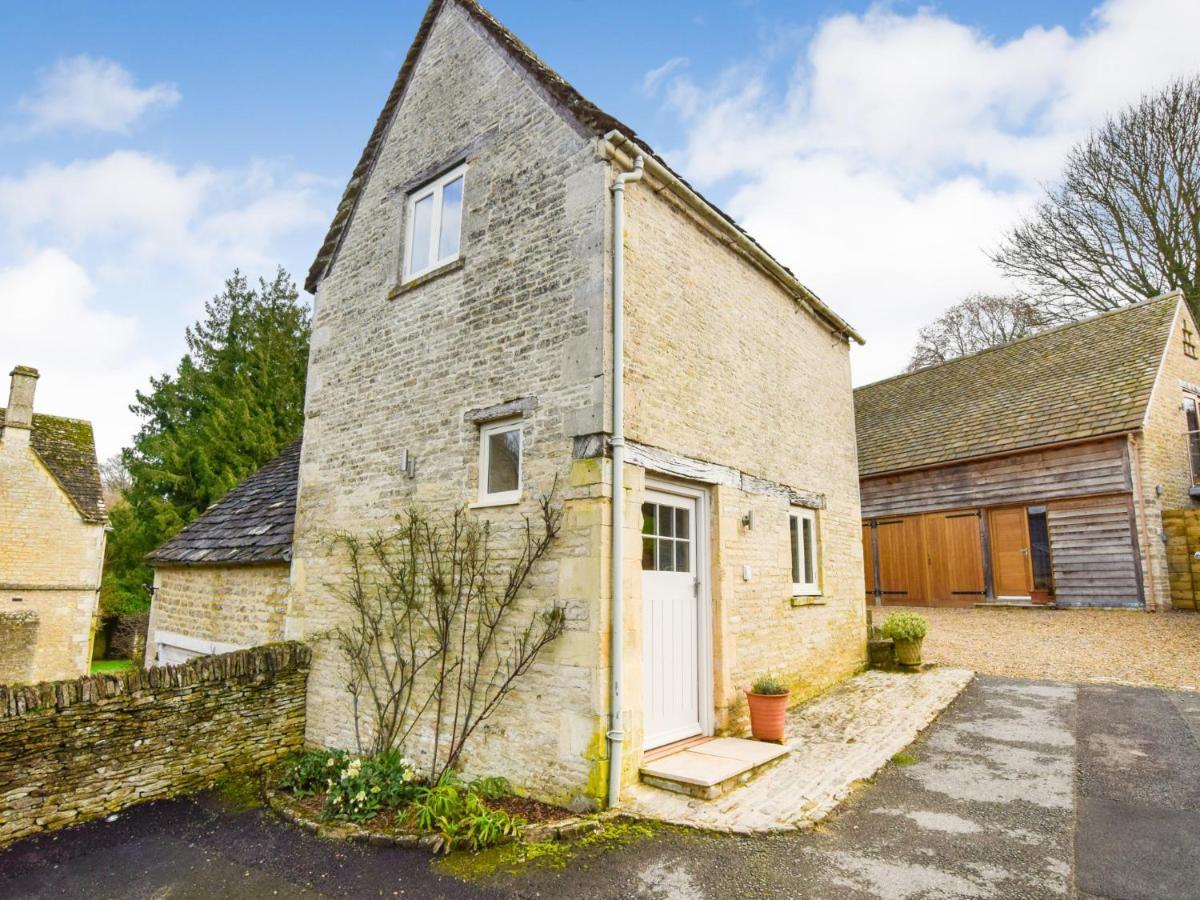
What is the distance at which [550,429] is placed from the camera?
598 cm

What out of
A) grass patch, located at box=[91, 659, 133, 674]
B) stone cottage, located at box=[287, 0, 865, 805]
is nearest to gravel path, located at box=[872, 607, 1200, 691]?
stone cottage, located at box=[287, 0, 865, 805]

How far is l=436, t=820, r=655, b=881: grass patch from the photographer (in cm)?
445

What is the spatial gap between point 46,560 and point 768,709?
2300cm

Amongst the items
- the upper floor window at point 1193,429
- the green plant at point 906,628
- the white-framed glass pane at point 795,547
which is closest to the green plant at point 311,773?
the white-framed glass pane at point 795,547

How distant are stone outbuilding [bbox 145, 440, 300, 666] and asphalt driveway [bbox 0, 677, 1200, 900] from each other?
2813 millimetres

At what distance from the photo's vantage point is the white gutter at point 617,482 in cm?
521

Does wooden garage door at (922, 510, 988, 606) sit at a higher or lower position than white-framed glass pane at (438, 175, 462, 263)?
lower

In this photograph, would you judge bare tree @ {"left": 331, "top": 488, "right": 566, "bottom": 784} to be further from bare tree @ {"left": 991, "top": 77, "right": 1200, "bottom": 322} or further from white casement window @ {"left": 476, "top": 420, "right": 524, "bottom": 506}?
bare tree @ {"left": 991, "top": 77, "right": 1200, "bottom": 322}

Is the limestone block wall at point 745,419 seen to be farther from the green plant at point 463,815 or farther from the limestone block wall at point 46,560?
the limestone block wall at point 46,560

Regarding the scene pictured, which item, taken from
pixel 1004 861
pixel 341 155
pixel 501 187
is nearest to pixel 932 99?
pixel 501 187

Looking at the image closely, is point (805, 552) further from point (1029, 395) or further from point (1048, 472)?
point (1029, 395)

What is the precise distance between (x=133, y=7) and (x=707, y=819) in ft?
36.7

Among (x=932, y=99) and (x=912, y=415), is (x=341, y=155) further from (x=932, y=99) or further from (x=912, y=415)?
(x=912, y=415)

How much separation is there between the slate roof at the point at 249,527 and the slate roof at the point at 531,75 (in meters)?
3.36
